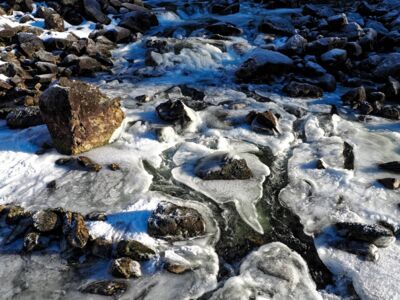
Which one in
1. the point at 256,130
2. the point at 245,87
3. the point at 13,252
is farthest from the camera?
the point at 245,87

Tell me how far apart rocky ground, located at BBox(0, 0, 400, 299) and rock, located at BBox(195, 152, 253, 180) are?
0.02m

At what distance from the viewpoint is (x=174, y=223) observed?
13.5ft

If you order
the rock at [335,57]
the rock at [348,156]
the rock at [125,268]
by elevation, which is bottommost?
the rock at [348,156]

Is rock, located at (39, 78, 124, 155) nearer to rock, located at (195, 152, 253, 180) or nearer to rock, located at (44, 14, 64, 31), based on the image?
rock, located at (195, 152, 253, 180)

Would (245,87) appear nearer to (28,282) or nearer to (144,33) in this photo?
(144,33)

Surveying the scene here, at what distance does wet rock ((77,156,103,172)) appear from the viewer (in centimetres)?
505

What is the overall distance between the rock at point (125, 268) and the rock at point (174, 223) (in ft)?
1.39

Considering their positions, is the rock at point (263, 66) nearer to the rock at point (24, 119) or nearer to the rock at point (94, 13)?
the rock at point (24, 119)

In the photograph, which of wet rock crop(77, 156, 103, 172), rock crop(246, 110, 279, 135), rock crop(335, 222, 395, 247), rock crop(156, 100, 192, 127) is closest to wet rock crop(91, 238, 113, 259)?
wet rock crop(77, 156, 103, 172)

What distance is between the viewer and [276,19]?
10109 millimetres

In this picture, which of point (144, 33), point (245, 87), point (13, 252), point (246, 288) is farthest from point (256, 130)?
point (144, 33)

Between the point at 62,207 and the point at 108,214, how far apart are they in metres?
0.49

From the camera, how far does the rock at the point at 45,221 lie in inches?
161

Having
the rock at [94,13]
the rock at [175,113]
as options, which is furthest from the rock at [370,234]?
the rock at [94,13]
